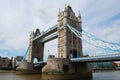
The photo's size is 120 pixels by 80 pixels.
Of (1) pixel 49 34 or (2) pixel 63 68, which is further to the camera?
(1) pixel 49 34

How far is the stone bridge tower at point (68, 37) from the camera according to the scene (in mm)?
35000

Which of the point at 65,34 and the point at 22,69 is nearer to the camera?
the point at 65,34

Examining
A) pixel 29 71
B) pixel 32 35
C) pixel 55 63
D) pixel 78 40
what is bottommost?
pixel 29 71

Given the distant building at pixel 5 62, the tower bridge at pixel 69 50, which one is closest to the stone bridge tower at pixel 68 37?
the tower bridge at pixel 69 50

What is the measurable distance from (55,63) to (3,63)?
59.1 meters

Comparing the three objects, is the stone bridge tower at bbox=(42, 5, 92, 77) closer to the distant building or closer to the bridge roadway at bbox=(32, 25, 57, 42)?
the bridge roadway at bbox=(32, 25, 57, 42)

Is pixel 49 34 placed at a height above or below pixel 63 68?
above

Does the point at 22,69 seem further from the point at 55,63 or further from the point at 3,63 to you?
the point at 3,63

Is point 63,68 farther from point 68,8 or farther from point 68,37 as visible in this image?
point 68,8

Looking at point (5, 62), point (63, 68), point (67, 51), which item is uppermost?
point (67, 51)

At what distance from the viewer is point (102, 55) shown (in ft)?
79.3

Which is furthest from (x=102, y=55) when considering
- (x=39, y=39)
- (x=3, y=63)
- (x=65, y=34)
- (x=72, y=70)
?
(x=3, y=63)

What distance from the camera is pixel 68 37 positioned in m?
35.9

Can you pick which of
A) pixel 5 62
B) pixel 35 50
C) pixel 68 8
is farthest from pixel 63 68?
pixel 5 62
